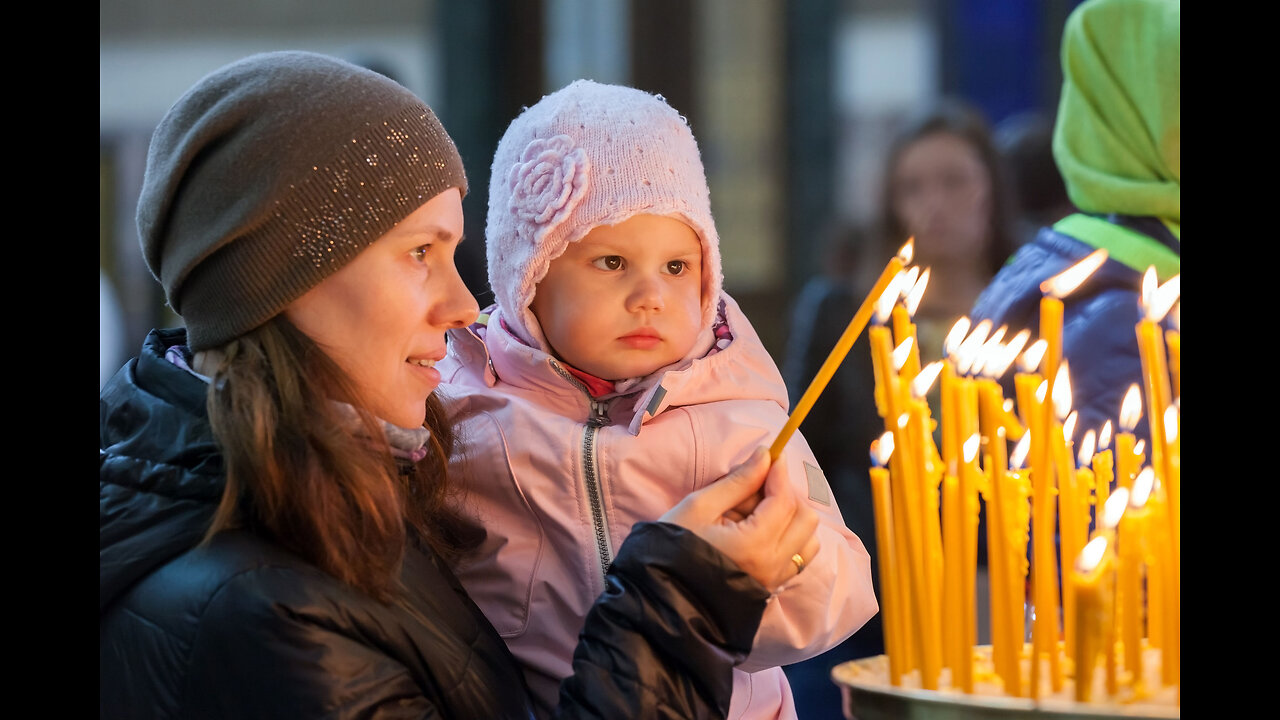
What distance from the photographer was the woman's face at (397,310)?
138 centimetres

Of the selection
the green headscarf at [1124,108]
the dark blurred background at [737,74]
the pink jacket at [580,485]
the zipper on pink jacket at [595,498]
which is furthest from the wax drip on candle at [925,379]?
the dark blurred background at [737,74]

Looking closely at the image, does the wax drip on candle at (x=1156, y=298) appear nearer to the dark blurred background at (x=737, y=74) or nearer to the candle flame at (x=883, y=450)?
the candle flame at (x=883, y=450)

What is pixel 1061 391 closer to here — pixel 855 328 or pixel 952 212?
pixel 855 328

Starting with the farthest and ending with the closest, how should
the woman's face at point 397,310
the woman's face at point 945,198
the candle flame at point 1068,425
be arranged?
the woman's face at point 945,198
the woman's face at point 397,310
the candle flame at point 1068,425

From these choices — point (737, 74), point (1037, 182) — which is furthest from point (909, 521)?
point (737, 74)

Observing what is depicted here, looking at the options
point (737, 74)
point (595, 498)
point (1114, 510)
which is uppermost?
point (737, 74)

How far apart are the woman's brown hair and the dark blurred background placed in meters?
4.34

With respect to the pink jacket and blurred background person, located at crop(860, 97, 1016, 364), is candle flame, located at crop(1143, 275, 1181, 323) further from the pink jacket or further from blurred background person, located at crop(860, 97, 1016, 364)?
blurred background person, located at crop(860, 97, 1016, 364)

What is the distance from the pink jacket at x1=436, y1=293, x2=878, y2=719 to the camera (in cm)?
161

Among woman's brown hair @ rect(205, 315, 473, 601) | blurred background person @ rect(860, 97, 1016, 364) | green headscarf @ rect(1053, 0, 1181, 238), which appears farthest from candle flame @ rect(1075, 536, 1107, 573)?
blurred background person @ rect(860, 97, 1016, 364)

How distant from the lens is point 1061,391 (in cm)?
120

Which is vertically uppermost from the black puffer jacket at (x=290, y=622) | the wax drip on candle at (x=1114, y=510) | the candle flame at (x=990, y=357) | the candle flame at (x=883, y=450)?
the candle flame at (x=990, y=357)

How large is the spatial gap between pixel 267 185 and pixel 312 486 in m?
0.31
